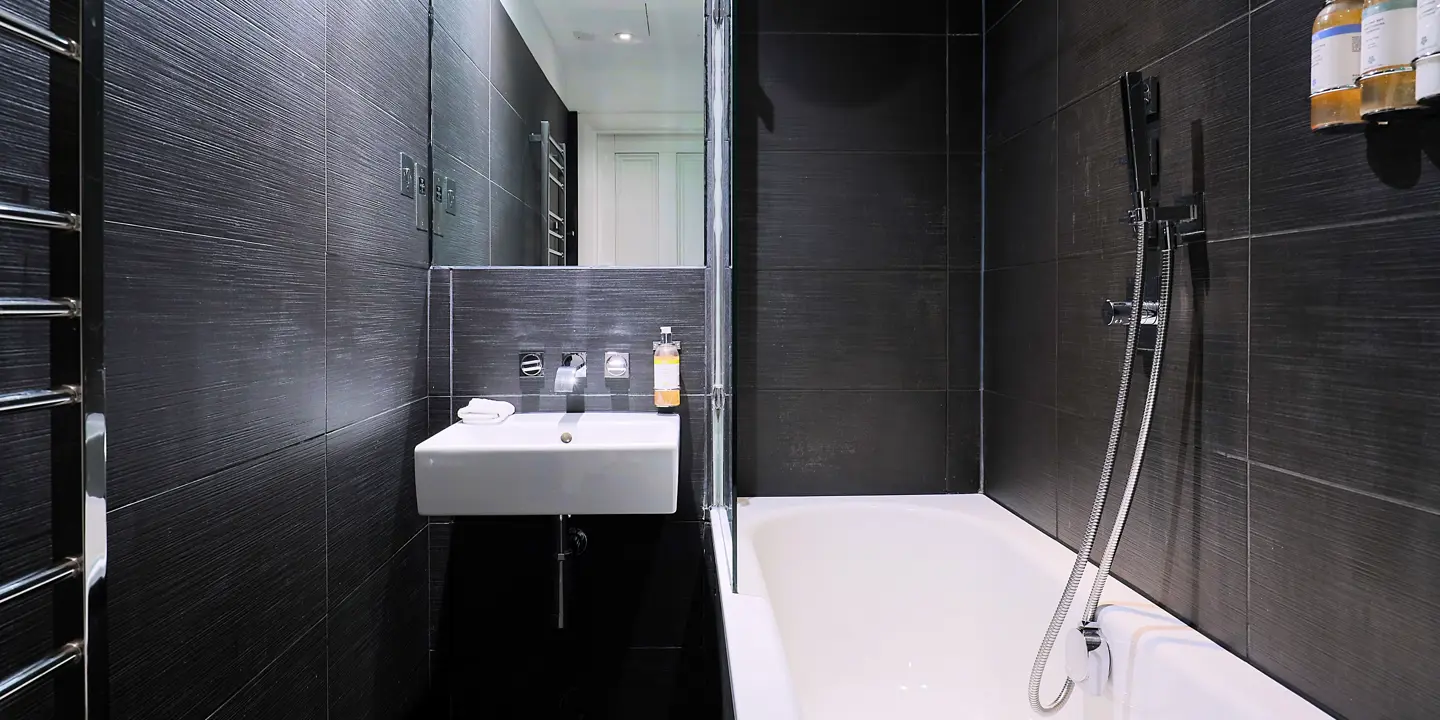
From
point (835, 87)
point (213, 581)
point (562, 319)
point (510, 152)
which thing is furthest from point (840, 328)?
point (213, 581)

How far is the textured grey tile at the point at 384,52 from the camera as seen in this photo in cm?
158

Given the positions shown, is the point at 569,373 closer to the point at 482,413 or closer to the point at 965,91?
the point at 482,413

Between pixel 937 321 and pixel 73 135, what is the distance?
201cm

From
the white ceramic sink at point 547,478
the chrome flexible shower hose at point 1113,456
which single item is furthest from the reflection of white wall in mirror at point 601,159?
the chrome flexible shower hose at point 1113,456

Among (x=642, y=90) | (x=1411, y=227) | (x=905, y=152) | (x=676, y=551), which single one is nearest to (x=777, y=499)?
(x=676, y=551)

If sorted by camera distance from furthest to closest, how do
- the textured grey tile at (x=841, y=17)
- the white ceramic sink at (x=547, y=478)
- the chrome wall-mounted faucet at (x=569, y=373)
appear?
the textured grey tile at (x=841, y=17) < the chrome wall-mounted faucet at (x=569, y=373) < the white ceramic sink at (x=547, y=478)

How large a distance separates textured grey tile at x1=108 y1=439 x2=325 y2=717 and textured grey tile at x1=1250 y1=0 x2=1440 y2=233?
1670 millimetres

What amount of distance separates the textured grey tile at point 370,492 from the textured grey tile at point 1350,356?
1.67m

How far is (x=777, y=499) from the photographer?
2352 millimetres

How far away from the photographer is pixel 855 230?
2.33m

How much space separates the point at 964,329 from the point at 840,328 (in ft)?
1.23

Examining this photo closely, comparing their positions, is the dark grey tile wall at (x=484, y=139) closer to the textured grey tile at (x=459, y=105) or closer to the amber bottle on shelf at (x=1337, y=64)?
the textured grey tile at (x=459, y=105)

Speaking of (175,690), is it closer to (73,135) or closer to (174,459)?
(174,459)

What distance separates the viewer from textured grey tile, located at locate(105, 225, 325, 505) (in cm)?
101
